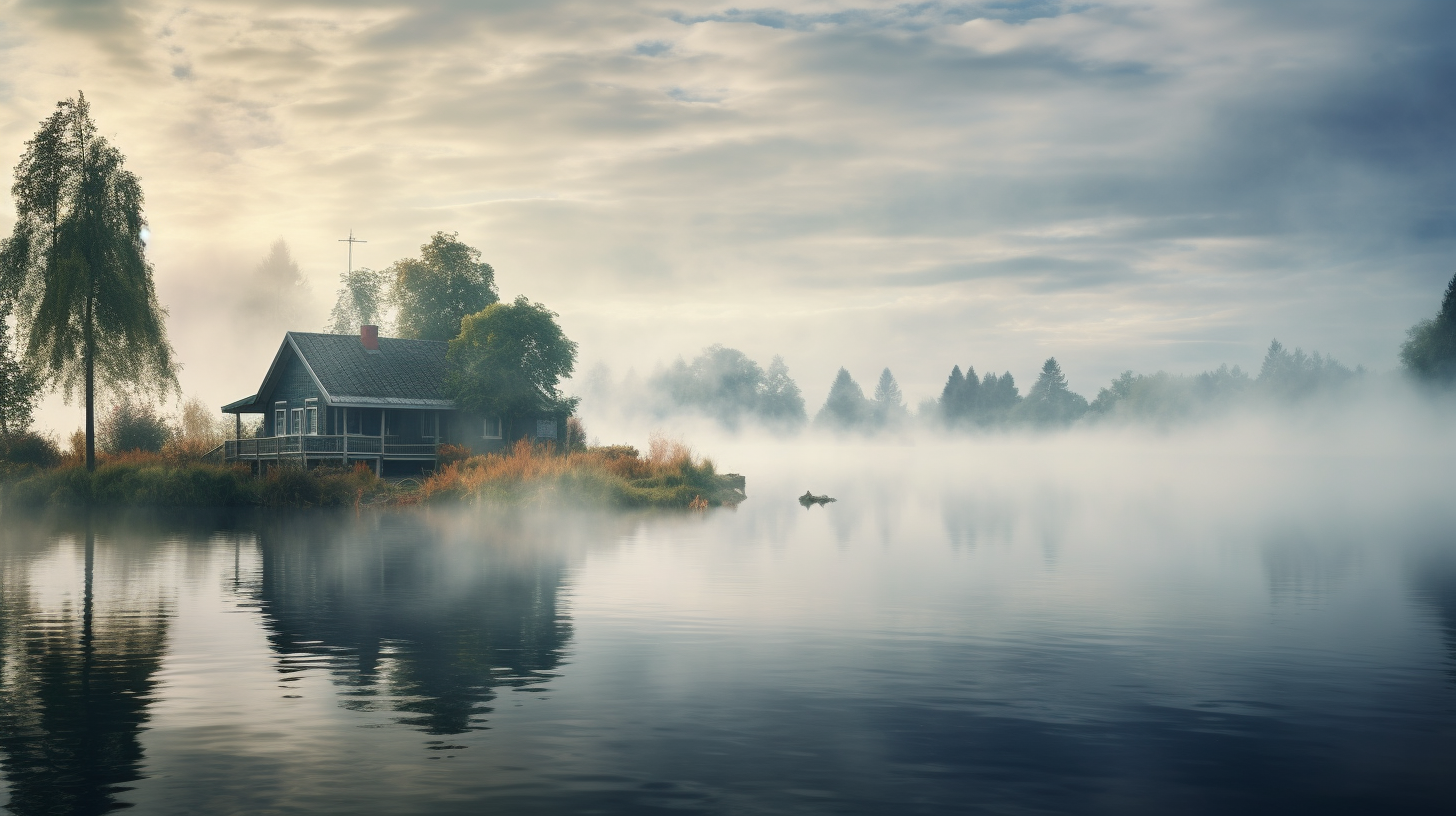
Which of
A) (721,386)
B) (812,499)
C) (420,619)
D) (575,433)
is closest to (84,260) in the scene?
(575,433)

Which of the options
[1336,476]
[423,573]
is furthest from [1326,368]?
[423,573]

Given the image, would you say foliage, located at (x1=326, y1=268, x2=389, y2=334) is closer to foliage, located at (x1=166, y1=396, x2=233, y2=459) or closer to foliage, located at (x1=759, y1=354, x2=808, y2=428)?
foliage, located at (x1=166, y1=396, x2=233, y2=459)

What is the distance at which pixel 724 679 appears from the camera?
13.5 metres

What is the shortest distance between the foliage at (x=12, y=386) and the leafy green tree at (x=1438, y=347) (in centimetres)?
10581

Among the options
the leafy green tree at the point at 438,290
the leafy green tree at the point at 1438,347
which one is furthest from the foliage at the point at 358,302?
the leafy green tree at the point at 1438,347

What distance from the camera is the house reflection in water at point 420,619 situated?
1272 centimetres

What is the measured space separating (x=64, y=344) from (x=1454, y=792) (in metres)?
58.6

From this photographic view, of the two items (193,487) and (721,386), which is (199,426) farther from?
(721,386)

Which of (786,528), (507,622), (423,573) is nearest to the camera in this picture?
(507,622)

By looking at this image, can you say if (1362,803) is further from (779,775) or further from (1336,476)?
(1336,476)

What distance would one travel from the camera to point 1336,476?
97.3 m

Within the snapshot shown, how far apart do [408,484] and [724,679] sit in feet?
144

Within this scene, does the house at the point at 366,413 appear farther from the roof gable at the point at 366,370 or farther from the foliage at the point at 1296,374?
the foliage at the point at 1296,374

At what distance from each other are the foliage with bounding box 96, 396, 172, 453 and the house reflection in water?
4128cm
